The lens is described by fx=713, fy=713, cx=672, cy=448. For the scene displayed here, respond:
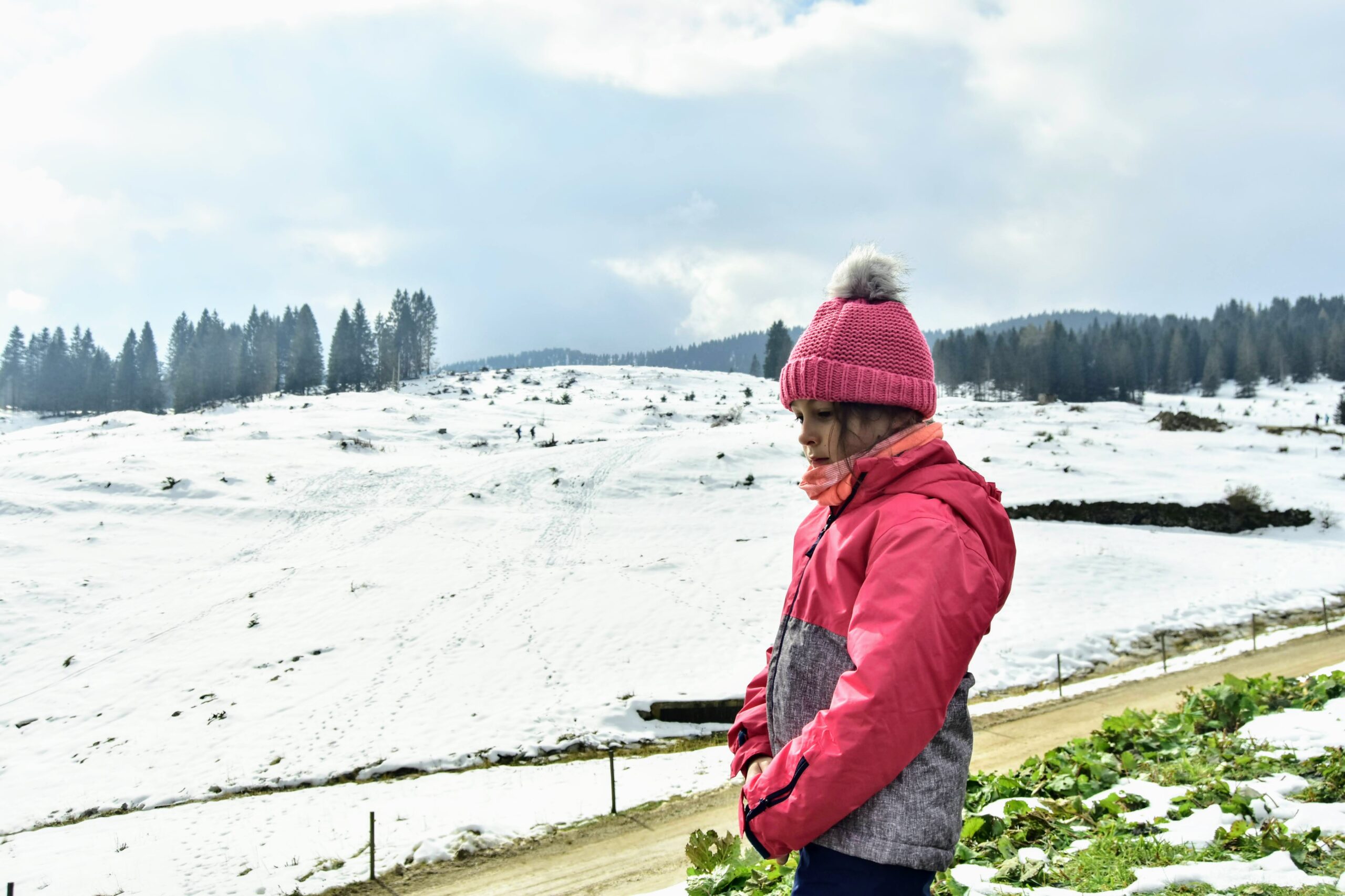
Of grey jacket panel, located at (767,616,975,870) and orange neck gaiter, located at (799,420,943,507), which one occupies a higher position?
orange neck gaiter, located at (799,420,943,507)

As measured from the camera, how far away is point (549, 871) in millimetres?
9148

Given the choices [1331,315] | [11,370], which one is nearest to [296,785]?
[11,370]

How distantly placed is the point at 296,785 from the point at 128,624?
12086 mm

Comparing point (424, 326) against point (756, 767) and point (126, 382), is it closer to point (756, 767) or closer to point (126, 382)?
point (126, 382)

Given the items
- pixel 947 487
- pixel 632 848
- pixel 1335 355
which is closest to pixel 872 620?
pixel 947 487

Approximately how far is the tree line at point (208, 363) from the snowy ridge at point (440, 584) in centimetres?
4151

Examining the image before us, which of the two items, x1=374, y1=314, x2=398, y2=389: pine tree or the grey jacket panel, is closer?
the grey jacket panel

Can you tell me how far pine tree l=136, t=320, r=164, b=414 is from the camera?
89.2m

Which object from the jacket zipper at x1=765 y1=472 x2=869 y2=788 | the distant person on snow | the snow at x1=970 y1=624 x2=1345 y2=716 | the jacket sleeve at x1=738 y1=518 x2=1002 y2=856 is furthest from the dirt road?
the jacket sleeve at x1=738 y1=518 x2=1002 y2=856

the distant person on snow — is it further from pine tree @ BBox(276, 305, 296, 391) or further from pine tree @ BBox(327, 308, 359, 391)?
pine tree @ BBox(276, 305, 296, 391)

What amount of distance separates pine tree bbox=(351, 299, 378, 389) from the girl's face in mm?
93851

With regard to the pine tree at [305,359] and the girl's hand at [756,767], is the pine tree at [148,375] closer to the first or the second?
the pine tree at [305,359]

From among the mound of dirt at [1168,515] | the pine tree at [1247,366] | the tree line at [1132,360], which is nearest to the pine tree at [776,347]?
the tree line at [1132,360]

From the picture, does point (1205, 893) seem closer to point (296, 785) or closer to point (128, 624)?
point (296, 785)
